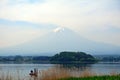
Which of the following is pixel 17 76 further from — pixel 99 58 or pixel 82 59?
pixel 99 58

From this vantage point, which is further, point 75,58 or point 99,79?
point 75,58

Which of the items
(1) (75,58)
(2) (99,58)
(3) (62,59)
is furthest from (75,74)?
(2) (99,58)

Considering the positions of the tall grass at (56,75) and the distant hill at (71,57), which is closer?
the tall grass at (56,75)

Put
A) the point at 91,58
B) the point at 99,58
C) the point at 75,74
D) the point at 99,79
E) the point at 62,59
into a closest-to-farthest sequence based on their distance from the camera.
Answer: the point at 99,79
the point at 75,74
the point at 62,59
the point at 91,58
the point at 99,58

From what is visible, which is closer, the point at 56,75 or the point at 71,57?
the point at 56,75

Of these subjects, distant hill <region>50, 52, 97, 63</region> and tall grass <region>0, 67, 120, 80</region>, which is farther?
distant hill <region>50, 52, 97, 63</region>

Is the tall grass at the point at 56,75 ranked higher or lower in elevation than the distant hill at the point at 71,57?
lower

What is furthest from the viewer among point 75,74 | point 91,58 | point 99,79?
point 91,58

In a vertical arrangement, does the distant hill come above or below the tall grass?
above

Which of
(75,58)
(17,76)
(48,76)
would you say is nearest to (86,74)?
(48,76)

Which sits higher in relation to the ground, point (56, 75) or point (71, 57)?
point (71, 57)

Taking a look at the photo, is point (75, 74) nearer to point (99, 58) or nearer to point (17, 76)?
point (17, 76)
